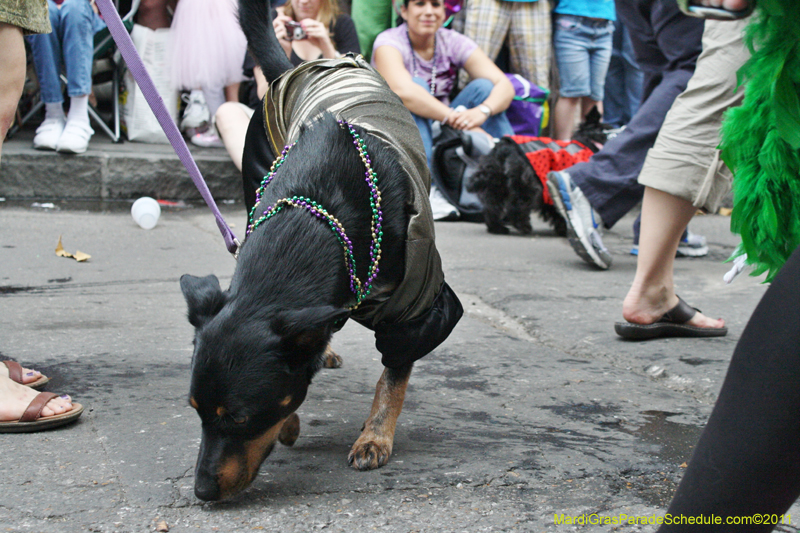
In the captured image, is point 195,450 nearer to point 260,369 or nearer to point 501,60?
point 260,369

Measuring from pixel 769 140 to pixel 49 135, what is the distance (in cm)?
528

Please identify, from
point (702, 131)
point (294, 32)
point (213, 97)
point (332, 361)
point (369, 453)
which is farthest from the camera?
point (213, 97)

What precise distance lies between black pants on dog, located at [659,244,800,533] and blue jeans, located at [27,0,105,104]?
5.43 metres

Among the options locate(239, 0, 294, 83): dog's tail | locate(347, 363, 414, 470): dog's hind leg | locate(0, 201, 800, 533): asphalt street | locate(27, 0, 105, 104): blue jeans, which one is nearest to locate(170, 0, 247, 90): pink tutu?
locate(27, 0, 105, 104): blue jeans

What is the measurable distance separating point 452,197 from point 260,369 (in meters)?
4.35

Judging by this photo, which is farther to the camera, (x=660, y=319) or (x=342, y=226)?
(x=660, y=319)

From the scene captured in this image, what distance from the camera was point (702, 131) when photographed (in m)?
2.91

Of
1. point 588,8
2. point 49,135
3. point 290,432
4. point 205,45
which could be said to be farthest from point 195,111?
point 290,432

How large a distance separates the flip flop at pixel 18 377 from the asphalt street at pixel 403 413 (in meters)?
0.06

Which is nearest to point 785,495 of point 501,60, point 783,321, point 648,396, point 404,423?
point 783,321

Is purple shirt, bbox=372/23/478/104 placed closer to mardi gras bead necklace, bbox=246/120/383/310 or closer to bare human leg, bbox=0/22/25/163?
bare human leg, bbox=0/22/25/163

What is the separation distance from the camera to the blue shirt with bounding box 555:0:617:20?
6367 mm

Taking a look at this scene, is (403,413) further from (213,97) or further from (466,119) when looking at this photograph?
(213,97)

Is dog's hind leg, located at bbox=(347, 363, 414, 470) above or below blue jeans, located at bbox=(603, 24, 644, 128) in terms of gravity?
above
